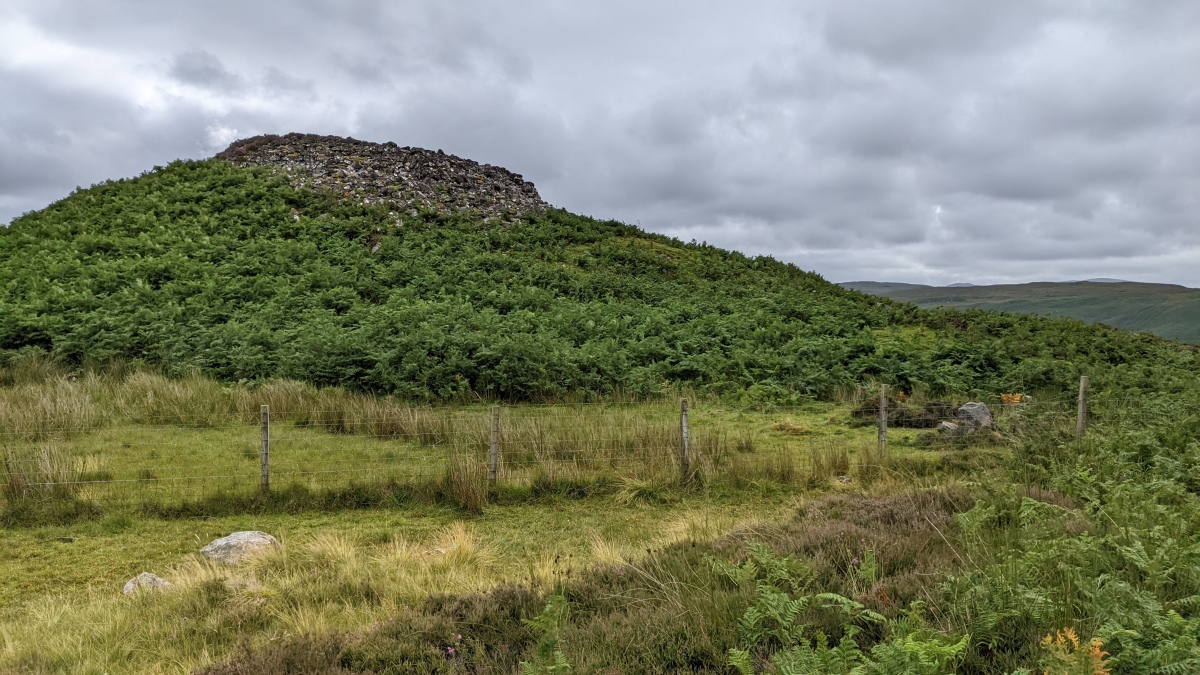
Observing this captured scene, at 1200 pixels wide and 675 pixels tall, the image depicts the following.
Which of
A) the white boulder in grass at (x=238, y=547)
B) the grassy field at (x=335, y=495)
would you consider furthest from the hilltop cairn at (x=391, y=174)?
the white boulder in grass at (x=238, y=547)

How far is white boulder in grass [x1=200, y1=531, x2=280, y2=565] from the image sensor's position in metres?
6.56

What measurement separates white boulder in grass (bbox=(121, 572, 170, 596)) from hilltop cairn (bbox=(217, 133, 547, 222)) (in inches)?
1047

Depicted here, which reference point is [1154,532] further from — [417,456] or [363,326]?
[363,326]

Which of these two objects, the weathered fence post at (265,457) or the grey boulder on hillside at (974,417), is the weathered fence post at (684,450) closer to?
the grey boulder on hillside at (974,417)

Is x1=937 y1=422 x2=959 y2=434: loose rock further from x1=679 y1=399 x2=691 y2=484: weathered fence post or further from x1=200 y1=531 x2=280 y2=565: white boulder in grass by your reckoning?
x1=200 y1=531 x2=280 y2=565: white boulder in grass

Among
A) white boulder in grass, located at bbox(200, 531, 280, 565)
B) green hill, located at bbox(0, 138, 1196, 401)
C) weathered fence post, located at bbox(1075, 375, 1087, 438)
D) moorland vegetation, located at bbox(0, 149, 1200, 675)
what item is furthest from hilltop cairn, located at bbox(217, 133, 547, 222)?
white boulder in grass, located at bbox(200, 531, 280, 565)

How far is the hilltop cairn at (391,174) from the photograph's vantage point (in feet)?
106

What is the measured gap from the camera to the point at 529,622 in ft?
13.5

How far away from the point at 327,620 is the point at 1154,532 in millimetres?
5306

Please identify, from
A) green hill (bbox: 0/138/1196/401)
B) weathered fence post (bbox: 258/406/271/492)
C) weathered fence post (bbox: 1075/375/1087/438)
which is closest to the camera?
weathered fence post (bbox: 258/406/271/492)

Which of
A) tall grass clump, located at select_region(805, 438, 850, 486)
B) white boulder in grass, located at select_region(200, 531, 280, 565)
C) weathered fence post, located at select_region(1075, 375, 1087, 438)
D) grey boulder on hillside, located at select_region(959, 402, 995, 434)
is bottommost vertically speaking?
tall grass clump, located at select_region(805, 438, 850, 486)

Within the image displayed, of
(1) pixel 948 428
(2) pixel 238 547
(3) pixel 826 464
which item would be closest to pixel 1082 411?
(1) pixel 948 428

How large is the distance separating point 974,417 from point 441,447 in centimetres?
902

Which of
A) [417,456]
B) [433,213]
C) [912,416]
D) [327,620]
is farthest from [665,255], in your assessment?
[327,620]
